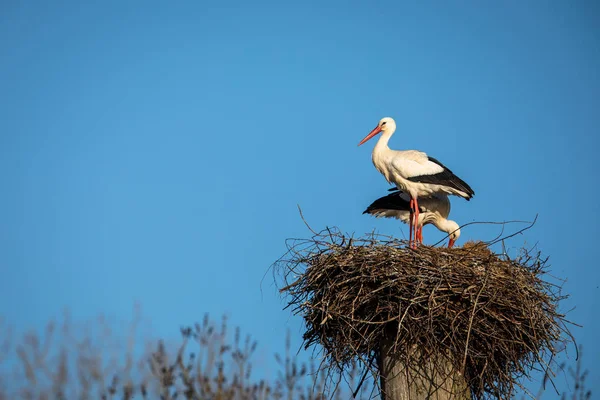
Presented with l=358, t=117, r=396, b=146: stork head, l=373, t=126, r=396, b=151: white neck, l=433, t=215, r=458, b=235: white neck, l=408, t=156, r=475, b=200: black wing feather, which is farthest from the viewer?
l=358, t=117, r=396, b=146: stork head

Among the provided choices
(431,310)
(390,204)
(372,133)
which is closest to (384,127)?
(372,133)

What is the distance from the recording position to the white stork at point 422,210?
9.55 meters

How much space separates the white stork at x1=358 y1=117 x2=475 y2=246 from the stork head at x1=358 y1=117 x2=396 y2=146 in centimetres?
54

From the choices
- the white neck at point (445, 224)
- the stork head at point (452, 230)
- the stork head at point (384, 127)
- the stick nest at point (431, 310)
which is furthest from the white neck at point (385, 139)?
the stick nest at point (431, 310)

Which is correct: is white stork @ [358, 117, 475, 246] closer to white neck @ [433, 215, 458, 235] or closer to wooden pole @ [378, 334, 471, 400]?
white neck @ [433, 215, 458, 235]

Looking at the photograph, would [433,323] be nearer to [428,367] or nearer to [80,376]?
[428,367]

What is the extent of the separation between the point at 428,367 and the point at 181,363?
5.14 ft

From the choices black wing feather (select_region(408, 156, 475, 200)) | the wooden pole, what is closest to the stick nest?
the wooden pole

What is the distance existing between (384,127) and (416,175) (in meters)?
1.12

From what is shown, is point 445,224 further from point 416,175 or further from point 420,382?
point 420,382

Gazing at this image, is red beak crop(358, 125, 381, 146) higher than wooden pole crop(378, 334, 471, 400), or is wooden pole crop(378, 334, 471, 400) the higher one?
red beak crop(358, 125, 381, 146)

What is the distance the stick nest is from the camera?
5289 mm

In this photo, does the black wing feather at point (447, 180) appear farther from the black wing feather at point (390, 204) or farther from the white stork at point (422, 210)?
the black wing feather at point (390, 204)

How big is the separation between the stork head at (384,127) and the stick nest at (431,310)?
3952mm
